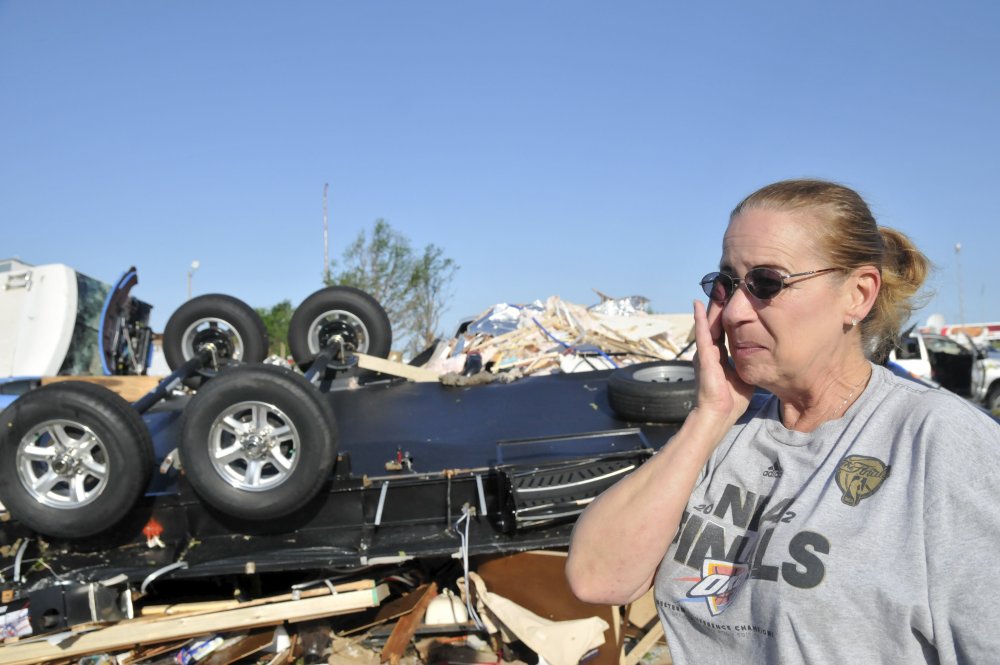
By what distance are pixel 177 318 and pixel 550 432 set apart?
154 inches

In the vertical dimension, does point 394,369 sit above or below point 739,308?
below

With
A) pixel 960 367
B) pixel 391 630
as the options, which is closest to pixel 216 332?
pixel 391 630

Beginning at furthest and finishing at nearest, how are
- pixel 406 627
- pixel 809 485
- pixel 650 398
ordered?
pixel 650 398, pixel 406 627, pixel 809 485

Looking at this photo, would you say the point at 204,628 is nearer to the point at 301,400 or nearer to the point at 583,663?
the point at 301,400

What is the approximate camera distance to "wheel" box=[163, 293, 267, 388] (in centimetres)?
719

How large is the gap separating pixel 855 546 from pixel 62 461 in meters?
4.25

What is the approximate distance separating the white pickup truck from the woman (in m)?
15.7

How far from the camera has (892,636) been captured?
1381 millimetres

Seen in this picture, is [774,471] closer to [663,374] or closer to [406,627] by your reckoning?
[406,627]

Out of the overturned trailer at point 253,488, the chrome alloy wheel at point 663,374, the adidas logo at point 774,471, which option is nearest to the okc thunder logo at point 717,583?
the adidas logo at point 774,471

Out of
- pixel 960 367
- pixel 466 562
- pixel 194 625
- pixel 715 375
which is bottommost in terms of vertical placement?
pixel 960 367

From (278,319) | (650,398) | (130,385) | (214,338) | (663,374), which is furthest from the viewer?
(278,319)

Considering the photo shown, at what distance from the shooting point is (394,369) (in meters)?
6.73

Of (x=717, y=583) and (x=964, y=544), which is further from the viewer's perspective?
(x=717, y=583)
